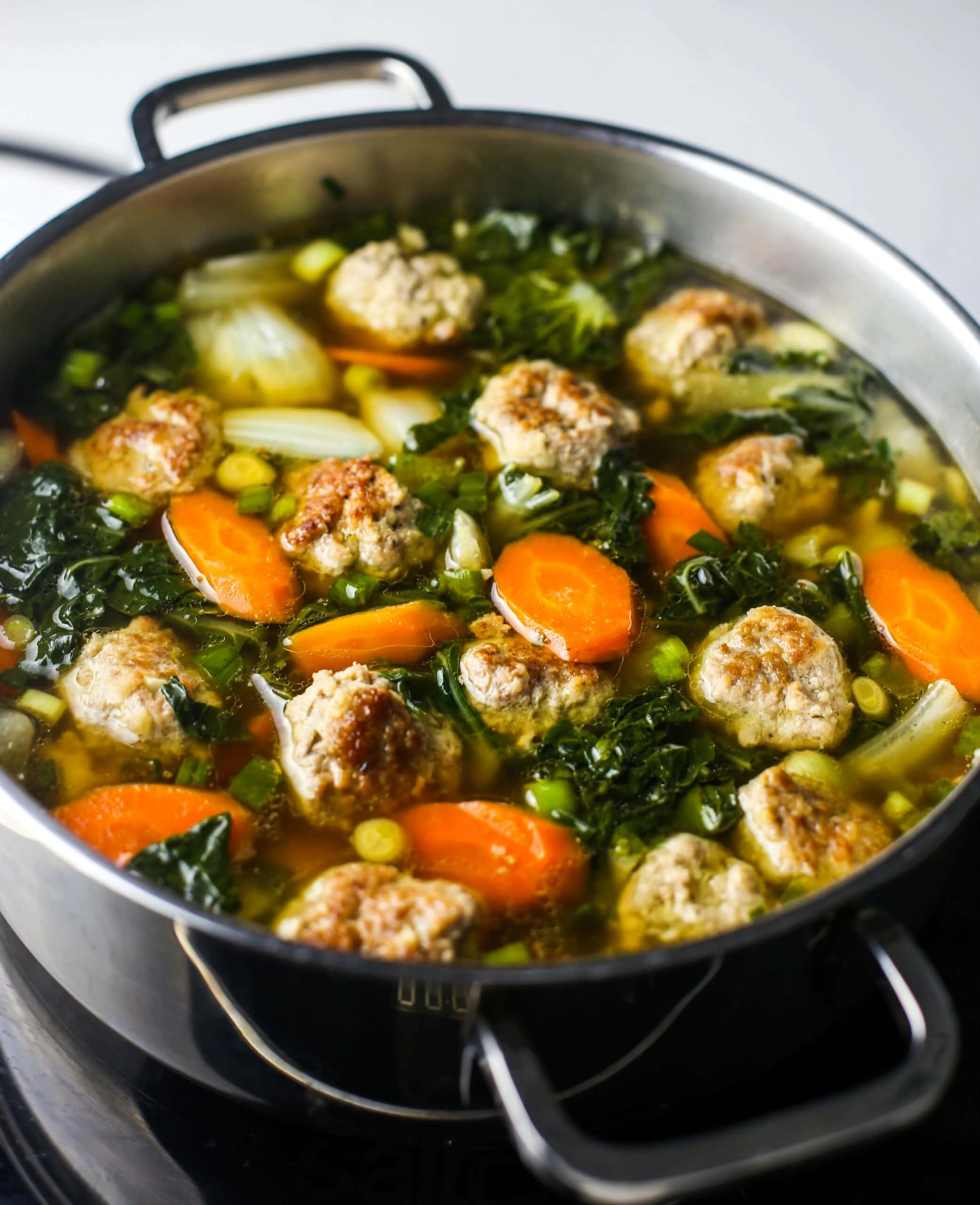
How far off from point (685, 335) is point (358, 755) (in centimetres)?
145

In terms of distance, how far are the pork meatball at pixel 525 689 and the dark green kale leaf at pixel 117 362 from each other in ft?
3.77

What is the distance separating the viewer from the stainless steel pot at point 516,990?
4.62 feet

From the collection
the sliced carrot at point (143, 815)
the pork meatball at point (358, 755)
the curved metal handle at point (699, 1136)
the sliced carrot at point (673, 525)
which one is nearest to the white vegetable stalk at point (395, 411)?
the sliced carrot at point (673, 525)

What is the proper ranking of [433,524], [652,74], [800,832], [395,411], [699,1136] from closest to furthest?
[699,1136], [800,832], [433,524], [395,411], [652,74]

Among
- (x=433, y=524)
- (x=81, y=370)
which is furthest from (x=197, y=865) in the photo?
(x=81, y=370)

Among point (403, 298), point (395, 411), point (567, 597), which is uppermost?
point (403, 298)

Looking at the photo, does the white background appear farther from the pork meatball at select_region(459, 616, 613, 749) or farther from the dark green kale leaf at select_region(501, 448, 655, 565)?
the pork meatball at select_region(459, 616, 613, 749)

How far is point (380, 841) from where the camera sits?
6.63 feet

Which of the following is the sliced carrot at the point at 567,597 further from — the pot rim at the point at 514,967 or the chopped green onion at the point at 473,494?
the pot rim at the point at 514,967

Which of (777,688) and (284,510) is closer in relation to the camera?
(777,688)

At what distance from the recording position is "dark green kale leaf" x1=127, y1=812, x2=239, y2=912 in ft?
6.09

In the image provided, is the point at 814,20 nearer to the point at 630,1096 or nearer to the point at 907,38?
the point at 907,38

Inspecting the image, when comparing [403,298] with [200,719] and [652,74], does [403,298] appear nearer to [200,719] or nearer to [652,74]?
[200,719]

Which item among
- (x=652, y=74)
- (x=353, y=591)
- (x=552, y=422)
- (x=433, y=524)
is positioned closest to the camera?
(x=353, y=591)
